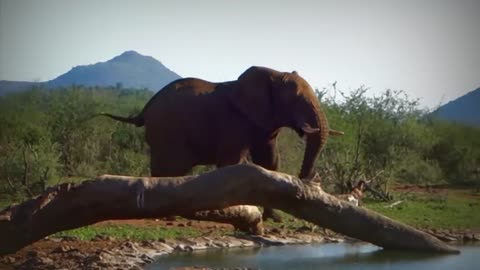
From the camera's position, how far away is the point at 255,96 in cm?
1435

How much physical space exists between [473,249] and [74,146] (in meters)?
15.8

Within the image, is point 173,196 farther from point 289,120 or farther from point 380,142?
point 380,142

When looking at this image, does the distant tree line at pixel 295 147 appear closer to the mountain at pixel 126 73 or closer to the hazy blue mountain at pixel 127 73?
the mountain at pixel 126 73

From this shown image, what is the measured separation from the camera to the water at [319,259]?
9.84 m

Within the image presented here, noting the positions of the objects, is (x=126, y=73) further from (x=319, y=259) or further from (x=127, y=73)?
(x=319, y=259)

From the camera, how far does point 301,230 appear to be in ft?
42.9

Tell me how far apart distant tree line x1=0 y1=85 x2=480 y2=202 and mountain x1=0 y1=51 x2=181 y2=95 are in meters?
88.9

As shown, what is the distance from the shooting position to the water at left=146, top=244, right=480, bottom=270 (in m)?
9.84

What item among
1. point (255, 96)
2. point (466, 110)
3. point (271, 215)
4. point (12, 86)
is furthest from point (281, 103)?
point (466, 110)

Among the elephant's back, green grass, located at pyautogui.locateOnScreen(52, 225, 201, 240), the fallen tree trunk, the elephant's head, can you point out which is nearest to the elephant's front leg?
the elephant's head

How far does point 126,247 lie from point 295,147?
11635 millimetres

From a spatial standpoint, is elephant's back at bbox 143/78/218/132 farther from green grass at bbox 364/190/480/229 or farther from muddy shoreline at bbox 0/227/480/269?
green grass at bbox 364/190/480/229

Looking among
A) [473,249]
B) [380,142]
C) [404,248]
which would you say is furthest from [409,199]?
[404,248]

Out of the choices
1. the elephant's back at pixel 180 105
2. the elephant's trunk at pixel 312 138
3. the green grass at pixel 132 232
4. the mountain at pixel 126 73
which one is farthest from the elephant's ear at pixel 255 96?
the mountain at pixel 126 73
